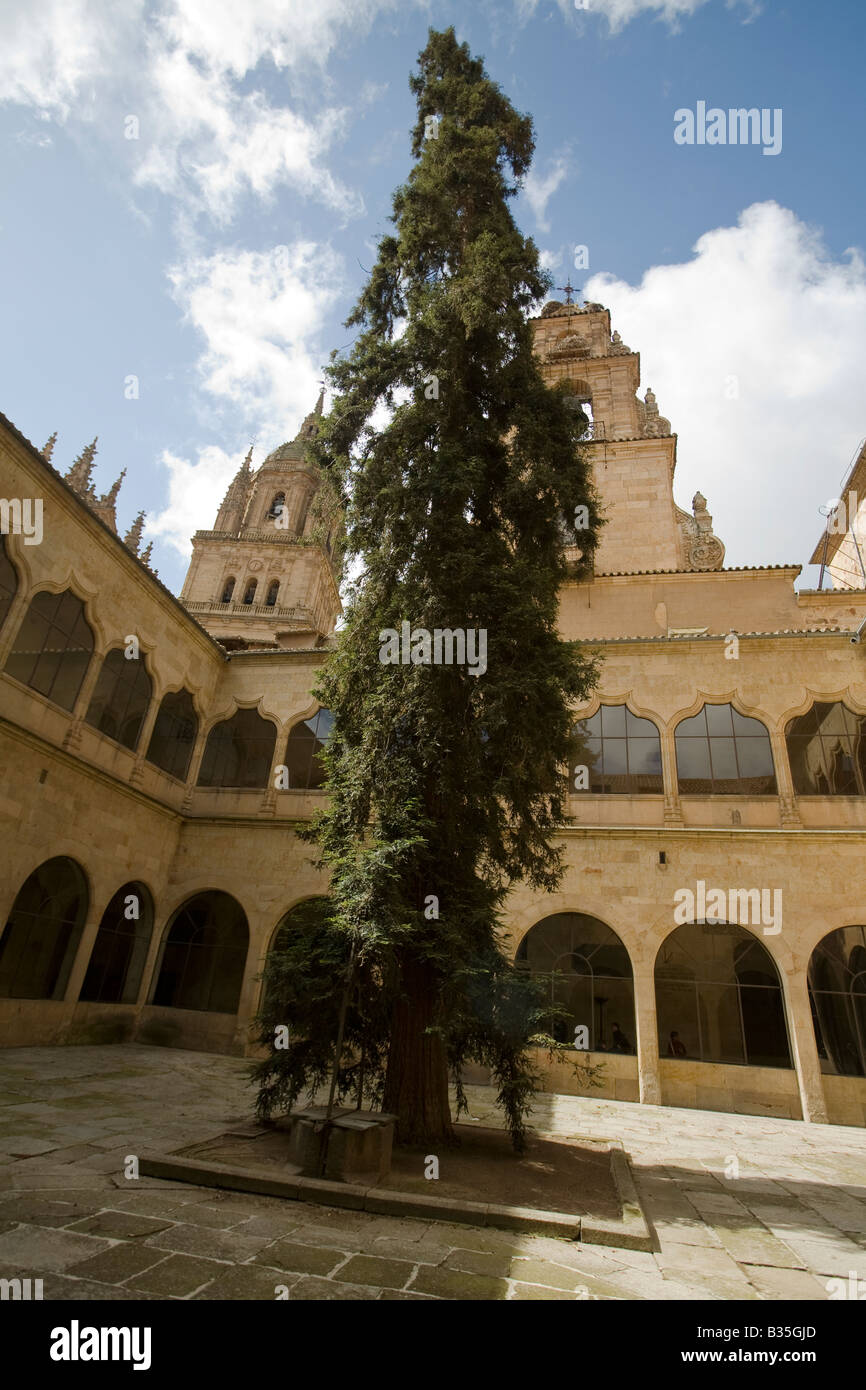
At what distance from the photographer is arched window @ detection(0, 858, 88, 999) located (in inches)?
460

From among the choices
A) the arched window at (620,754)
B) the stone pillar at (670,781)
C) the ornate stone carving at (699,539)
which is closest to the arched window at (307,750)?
the arched window at (620,754)

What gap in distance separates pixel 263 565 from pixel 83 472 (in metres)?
11.3

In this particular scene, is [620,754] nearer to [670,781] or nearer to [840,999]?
[670,781]

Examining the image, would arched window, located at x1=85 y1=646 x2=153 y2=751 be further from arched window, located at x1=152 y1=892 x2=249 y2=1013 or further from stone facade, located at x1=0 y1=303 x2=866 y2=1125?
arched window, located at x1=152 y1=892 x2=249 y2=1013

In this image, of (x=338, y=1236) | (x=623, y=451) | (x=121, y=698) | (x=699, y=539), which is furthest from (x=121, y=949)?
(x=699, y=539)

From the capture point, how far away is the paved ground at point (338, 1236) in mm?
3531

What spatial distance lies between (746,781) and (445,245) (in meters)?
11.2

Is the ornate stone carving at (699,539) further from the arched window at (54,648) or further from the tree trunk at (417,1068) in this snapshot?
the tree trunk at (417,1068)

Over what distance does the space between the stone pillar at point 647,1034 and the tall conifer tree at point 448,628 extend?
4645mm

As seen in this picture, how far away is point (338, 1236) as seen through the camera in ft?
14.1

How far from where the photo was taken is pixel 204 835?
15898 millimetres

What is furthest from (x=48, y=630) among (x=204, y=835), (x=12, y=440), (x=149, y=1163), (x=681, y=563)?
(x=681, y=563)

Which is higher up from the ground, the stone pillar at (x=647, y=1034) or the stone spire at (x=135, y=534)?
the stone spire at (x=135, y=534)
